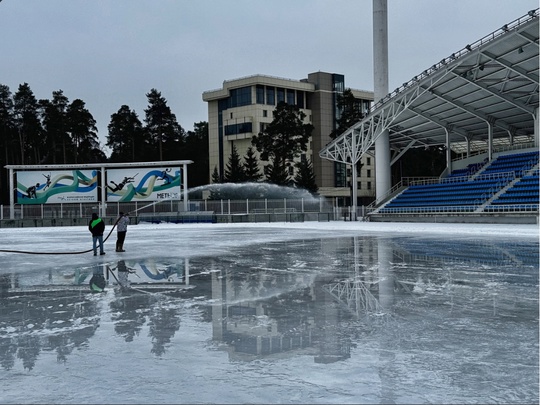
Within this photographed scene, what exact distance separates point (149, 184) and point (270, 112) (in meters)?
48.9

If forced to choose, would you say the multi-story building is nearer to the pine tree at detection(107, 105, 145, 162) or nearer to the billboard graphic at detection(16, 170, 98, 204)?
the pine tree at detection(107, 105, 145, 162)

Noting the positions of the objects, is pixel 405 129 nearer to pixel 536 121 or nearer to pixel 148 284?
pixel 536 121

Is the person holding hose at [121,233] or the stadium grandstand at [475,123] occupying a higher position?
the stadium grandstand at [475,123]

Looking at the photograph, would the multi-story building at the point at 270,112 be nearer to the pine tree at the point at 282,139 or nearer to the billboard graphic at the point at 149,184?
the pine tree at the point at 282,139

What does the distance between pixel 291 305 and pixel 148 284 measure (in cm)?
388

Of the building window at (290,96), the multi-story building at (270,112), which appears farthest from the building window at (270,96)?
the building window at (290,96)

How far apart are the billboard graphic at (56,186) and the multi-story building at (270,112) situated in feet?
154

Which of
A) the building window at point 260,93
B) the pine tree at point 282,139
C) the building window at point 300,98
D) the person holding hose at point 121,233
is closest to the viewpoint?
the person holding hose at point 121,233

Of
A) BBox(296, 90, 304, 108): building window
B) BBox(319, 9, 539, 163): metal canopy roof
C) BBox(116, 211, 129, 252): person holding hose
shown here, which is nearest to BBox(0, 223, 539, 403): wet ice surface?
BBox(116, 211, 129, 252): person holding hose

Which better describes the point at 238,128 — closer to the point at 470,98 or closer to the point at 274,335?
the point at 470,98

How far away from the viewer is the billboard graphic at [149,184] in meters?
50.3

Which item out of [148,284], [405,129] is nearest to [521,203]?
[405,129]

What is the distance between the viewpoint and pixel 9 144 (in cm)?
8888

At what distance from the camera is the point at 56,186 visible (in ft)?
166
